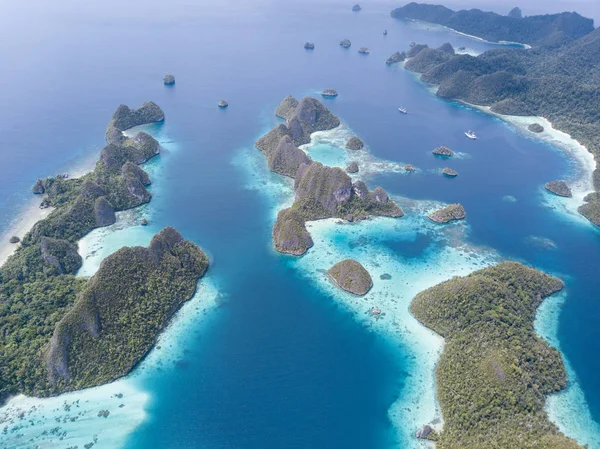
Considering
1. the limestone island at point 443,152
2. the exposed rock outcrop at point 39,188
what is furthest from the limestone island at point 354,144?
the exposed rock outcrop at point 39,188

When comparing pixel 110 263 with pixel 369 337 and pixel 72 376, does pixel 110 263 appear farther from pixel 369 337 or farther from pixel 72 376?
pixel 369 337

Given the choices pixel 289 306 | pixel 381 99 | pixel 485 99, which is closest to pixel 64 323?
pixel 289 306

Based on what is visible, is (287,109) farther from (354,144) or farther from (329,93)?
(354,144)

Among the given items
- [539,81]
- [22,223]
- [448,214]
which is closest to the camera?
[22,223]

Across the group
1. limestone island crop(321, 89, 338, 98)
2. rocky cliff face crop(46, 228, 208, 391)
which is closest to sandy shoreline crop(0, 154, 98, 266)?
rocky cliff face crop(46, 228, 208, 391)

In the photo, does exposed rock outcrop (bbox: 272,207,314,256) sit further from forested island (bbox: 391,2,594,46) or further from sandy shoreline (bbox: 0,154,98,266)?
forested island (bbox: 391,2,594,46)

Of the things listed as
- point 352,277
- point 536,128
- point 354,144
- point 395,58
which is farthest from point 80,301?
point 395,58

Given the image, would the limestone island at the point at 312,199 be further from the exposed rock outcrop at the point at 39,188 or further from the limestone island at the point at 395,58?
the limestone island at the point at 395,58
